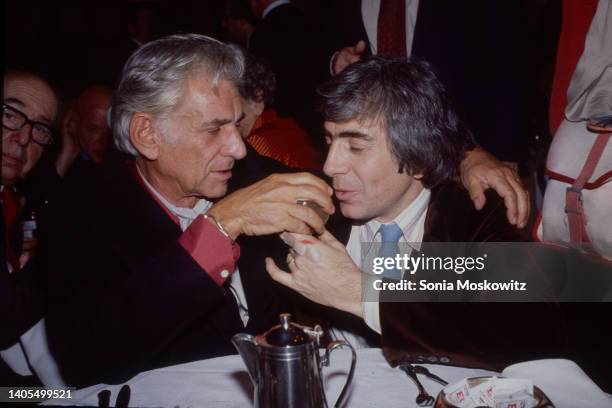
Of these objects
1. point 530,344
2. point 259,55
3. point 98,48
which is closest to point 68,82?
point 98,48

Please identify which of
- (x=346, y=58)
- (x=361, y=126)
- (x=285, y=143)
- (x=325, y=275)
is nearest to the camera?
(x=325, y=275)

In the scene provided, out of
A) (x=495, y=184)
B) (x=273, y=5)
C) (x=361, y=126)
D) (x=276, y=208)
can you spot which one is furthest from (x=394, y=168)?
(x=273, y=5)

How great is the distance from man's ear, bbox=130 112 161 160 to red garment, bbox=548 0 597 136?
1504 mm

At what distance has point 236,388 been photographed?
99cm

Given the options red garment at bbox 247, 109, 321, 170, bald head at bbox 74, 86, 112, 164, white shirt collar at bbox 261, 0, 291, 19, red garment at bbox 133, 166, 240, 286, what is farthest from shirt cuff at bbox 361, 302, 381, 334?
bald head at bbox 74, 86, 112, 164

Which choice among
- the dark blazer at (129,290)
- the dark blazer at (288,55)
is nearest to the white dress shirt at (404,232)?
the dark blazer at (129,290)

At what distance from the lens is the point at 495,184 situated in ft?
4.84

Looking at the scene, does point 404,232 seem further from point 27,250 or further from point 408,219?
point 27,250

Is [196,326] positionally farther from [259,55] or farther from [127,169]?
[259,55]

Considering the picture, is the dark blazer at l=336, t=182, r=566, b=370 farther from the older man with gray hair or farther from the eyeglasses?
the eyeglasses

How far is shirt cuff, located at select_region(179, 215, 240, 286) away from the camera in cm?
112

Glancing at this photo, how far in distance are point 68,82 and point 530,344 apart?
3.15 m

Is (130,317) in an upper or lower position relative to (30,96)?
lower

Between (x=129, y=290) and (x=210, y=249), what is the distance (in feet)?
0.69
